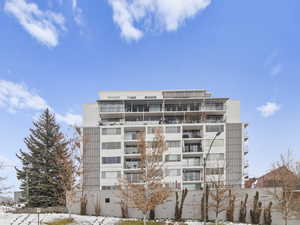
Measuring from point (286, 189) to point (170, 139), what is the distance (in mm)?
18959

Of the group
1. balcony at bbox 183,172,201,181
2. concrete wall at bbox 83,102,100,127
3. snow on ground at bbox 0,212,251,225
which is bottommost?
snow on ground at bbox 0,212,251,225

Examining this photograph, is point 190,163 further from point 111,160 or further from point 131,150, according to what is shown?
point 111,160

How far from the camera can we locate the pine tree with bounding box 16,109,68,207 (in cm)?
2797

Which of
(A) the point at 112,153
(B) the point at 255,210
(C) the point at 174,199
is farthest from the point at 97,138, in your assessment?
(B) the point at 255,210

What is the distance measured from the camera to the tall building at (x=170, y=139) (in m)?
36.7

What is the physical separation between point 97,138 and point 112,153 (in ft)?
11.2

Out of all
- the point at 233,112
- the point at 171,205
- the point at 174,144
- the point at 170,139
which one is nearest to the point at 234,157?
the point at 174,144

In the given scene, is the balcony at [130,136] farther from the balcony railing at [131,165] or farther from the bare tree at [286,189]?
the bare tree at [286,189]

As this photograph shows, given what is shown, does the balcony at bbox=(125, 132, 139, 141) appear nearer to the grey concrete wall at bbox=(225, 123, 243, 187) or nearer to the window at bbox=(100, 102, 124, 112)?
the window at bbox=(100, 102, 124, 112)

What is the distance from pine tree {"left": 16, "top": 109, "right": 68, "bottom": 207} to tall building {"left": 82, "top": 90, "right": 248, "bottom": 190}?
A: 5606mm

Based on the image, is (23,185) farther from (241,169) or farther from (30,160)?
(241,169)

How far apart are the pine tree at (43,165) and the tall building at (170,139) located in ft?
18.4

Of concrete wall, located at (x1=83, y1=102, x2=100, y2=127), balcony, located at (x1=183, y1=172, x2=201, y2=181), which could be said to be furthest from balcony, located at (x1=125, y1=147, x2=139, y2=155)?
concrete wall, located at (x1=83, y1=102, x2=100, y2=127)

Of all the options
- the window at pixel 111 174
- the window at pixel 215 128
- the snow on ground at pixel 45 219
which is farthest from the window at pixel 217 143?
the snow on ground at pixel 45 219
